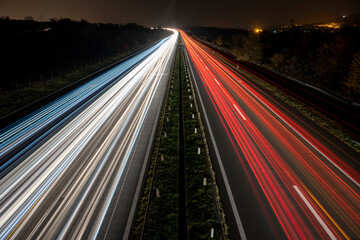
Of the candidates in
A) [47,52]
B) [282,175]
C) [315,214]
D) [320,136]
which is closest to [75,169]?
[282,175]

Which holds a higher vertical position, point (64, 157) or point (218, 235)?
point (218, 235)

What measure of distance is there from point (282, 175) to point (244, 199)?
2.44 m

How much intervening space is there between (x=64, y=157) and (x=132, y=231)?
620 cm

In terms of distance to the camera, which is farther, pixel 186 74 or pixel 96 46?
pixel 96 46

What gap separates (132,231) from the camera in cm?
701

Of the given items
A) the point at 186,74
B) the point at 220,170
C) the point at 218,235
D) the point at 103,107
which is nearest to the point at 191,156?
A: the point at 220,170

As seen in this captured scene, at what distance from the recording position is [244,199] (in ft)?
27.3

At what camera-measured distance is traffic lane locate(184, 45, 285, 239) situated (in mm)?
6977

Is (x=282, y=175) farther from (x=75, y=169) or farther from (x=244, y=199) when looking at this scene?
(x=75, y=169)

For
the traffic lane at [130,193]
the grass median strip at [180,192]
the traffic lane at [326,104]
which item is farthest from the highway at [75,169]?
the traffic lane at [326,104]

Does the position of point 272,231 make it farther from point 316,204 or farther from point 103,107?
point 103,107

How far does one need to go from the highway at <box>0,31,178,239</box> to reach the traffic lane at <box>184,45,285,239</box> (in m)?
3.43

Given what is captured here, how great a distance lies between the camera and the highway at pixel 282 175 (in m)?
7.13

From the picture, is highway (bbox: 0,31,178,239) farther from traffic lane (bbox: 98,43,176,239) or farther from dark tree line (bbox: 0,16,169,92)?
dark tree line (bbox: 0,16,169,92)
